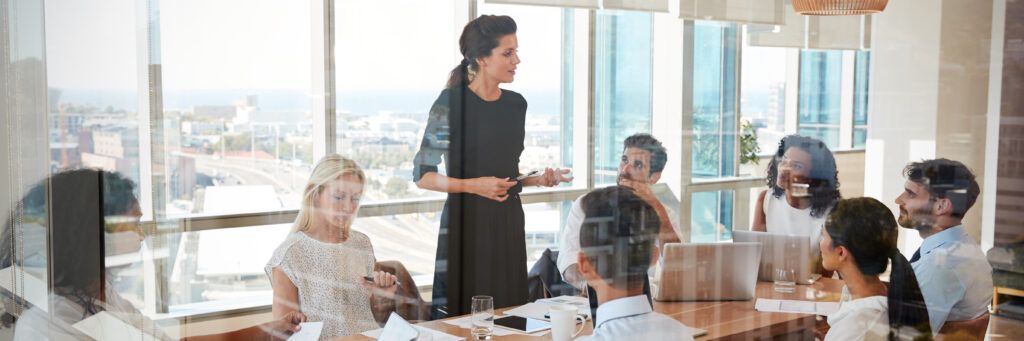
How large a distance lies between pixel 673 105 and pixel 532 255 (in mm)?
460

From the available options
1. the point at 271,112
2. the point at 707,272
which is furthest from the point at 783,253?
the point at 271,112

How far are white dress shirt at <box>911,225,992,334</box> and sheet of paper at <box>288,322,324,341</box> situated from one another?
1.94 meters

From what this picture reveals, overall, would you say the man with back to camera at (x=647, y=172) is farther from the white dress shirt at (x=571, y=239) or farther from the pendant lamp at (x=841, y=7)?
the pendant lamp at (x=841, y=7)

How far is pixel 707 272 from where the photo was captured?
1143mm

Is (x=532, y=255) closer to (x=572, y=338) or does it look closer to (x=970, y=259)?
(x=572, y=338)

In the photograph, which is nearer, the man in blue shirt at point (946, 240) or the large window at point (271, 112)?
the man in blue shirt at point (946, 240)

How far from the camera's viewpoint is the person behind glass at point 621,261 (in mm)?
1250

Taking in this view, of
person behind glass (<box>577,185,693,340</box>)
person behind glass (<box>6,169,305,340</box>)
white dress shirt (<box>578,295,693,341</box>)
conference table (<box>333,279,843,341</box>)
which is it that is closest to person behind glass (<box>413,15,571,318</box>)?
person behind glass (<box>577,185,693,340</box>)

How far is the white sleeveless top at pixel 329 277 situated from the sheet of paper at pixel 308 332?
0.02 meters

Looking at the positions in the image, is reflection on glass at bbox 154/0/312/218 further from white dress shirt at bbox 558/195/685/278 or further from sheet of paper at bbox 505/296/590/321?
white dress shirt at bbox 558/195/685/278

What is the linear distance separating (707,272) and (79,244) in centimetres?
260

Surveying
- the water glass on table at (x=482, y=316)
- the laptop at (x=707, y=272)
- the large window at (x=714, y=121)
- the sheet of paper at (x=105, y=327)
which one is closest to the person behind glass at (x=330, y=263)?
the water glass on table at (x=482, y=316)

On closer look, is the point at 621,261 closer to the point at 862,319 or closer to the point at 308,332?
the point at 862,319

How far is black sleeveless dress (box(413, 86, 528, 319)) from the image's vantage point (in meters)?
1.60
